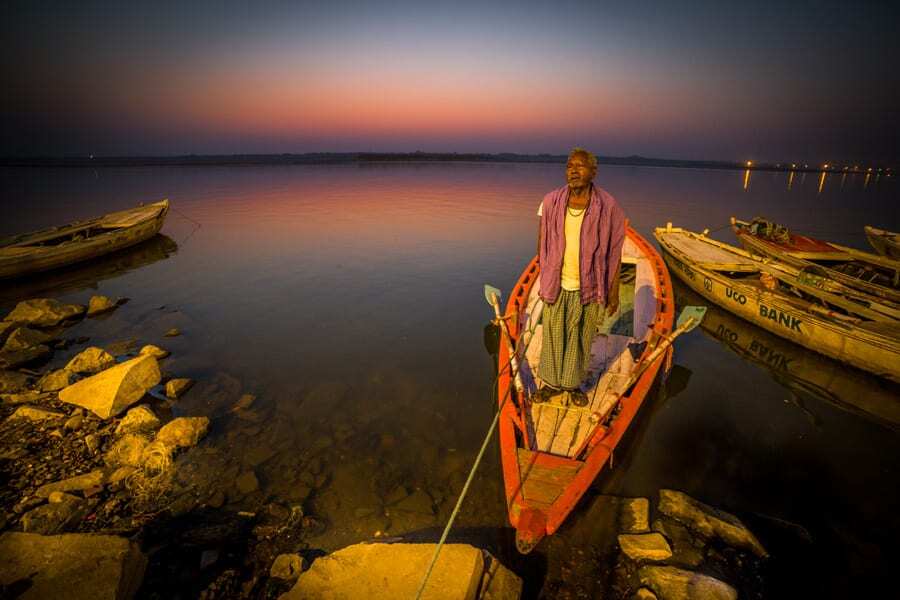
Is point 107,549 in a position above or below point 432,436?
above

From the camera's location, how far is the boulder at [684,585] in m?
3.10

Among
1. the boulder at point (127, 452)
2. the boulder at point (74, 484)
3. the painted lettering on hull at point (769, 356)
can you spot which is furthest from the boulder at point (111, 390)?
the painted lettering on hull at point (769, 356)

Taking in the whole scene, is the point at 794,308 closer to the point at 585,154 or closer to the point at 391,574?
the point at 585,154

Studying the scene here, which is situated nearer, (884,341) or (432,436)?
(432,436)

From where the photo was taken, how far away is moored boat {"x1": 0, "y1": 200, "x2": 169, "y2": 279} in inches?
463

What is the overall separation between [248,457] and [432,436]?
2.51 m

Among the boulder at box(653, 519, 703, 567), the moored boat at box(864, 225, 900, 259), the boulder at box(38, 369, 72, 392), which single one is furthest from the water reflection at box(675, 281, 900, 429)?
the boulder at box(38, 369, 72, 392)

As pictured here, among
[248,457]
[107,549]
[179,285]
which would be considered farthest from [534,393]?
[179,285]

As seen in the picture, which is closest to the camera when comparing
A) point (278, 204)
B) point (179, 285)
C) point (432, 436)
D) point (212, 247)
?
point (432, 436)

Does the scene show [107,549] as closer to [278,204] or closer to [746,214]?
[278,204]

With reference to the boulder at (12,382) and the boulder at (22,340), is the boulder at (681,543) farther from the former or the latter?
the boulder at (22,340)

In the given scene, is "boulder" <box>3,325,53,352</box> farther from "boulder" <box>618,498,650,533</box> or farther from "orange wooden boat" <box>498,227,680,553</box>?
"boulder" <box>618,498,650,533</box>

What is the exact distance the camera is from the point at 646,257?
29.1ft

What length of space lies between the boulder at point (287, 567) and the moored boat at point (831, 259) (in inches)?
493
